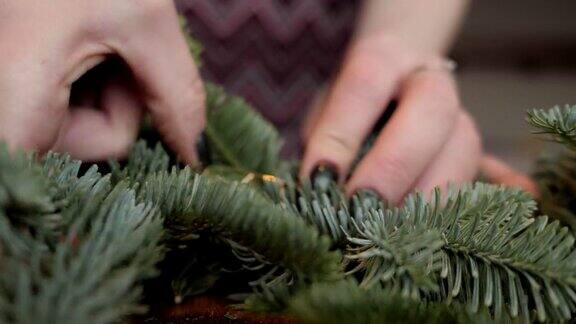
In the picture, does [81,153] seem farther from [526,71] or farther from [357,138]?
[526,71]

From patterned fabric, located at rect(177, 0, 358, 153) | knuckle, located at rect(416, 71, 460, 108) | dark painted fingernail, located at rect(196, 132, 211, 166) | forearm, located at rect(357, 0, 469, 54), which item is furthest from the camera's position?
patterned fabric, located at rect(177, 0, 358, 153)

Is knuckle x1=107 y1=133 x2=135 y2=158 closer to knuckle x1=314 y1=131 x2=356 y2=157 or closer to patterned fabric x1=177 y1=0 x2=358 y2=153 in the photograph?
knuckle x1=314 y1=131 x2=356 y2=157

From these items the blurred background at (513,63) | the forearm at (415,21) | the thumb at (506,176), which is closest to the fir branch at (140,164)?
the thumb at (506,176)

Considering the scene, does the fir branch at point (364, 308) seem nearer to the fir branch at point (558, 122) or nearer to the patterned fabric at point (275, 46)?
the fir branch at point (558, 122)

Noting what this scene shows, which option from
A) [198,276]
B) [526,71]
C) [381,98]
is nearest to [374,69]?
[381,98]

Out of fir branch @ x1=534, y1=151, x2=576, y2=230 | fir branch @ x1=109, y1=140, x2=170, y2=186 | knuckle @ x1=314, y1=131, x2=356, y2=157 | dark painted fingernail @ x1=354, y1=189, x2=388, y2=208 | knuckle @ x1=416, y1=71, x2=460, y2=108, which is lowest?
fir branch @ x1=109, y1=140, x2=170, y2=186

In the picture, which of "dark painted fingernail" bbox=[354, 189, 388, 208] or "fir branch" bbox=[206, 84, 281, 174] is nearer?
"dark painted fingernail" bbox=[354, 189, 388, 208]

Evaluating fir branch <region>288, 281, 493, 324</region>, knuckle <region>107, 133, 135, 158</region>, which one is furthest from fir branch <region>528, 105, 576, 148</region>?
knuckle <region>107, 133, 135, 158</region>

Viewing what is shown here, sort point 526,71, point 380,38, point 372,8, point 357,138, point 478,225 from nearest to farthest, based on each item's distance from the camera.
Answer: point 478,225
point 357,138
point 380,38
point 372,8
point 526,71

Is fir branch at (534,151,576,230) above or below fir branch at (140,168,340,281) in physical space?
above
